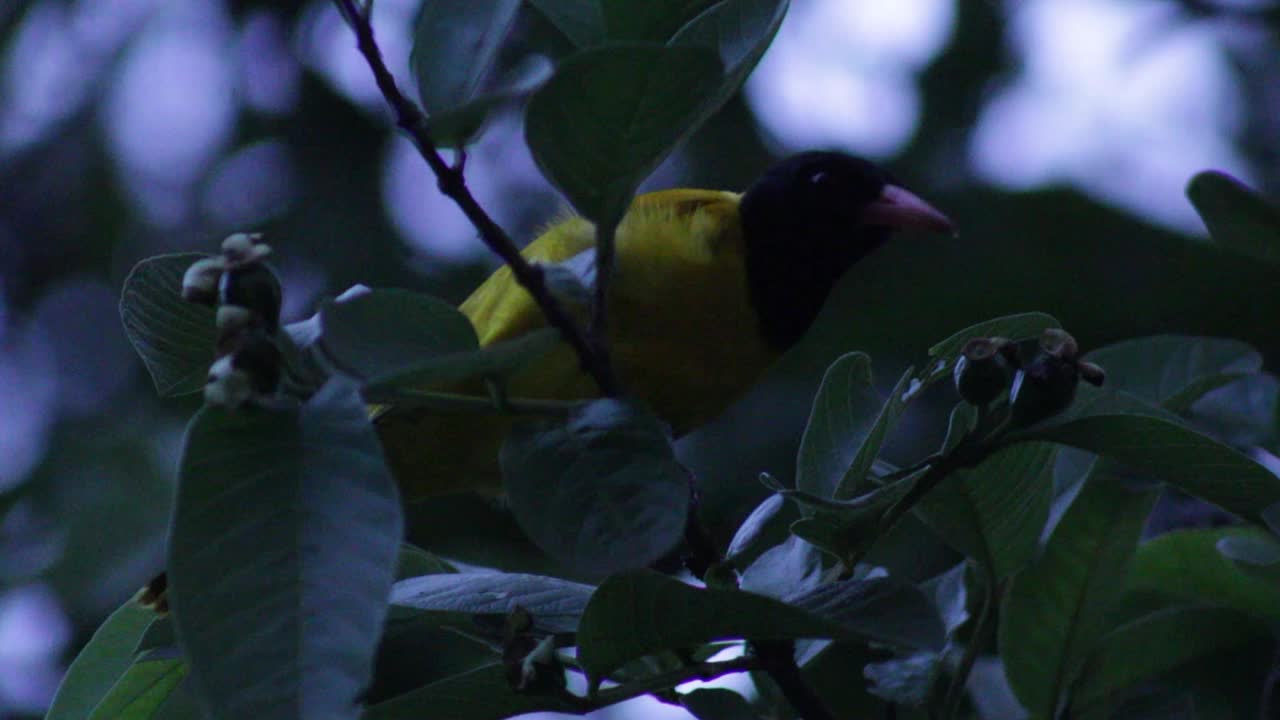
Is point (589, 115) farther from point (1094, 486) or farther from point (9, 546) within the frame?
point (9, 546)

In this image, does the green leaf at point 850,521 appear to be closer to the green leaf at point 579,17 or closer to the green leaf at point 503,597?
the green leaf at point 503,597

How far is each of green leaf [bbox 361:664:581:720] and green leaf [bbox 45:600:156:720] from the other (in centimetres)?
36

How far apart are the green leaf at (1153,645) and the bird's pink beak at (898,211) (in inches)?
43.2

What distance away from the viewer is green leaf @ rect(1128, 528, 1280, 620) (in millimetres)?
1937

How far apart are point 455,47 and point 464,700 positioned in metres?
0.59

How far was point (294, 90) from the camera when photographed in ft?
19.1

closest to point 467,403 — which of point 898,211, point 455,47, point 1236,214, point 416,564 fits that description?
point 455,47

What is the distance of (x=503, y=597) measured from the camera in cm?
145

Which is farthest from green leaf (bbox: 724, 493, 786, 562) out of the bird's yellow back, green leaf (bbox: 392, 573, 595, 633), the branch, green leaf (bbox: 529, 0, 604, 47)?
the bird's yellow back

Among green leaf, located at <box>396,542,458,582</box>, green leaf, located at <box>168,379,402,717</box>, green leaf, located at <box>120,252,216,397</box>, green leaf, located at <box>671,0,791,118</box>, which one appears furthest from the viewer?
green leaf, located at <box>396,542,458,582</box>

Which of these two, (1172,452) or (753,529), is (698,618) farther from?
(1172,452)

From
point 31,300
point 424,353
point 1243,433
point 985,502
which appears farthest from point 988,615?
point 31,300

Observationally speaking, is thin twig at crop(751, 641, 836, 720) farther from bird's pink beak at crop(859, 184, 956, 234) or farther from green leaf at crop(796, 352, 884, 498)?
bird's pink beak at crop(859, 184, 956, 234)

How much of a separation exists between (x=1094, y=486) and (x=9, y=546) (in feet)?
9.80
